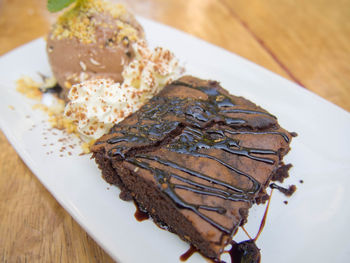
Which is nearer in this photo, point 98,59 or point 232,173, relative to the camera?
point 232,173

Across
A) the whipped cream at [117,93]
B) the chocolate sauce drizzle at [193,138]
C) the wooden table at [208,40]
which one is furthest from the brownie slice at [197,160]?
the wooden table at [208,40]

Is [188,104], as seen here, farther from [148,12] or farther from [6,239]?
[148,12]

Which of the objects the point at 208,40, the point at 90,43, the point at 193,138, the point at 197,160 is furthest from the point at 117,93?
the point at 208,40

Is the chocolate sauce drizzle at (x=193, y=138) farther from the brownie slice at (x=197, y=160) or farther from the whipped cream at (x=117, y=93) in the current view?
the whipped cream at (x=117, y=93)

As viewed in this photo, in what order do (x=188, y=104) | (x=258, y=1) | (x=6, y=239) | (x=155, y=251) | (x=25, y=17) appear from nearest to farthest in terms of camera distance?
(x=155, y=251) → (x=6, y=239) → (x=188, y=104) → (x=25, y=17) → (x=258, y=1)

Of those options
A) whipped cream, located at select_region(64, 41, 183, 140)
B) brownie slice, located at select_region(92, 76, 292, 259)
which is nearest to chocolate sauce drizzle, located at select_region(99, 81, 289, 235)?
brownie slice, located at select_region(92, 76, 292, 259)

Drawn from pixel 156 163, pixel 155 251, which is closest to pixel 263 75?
pixel 156 163

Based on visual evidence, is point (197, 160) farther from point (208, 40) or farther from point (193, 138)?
point (208, 40)

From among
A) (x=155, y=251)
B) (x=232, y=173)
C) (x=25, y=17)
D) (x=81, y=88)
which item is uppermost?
(x=232, y=173)
